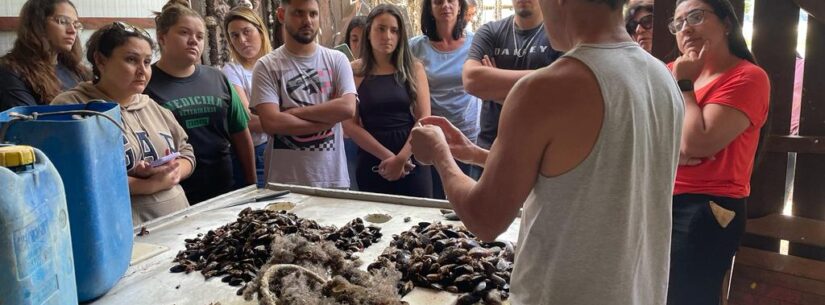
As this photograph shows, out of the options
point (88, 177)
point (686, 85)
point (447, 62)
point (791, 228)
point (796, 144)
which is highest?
point (447, 62)

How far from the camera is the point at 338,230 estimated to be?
2.45 m

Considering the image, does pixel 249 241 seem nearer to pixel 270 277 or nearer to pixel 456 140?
pixel 270 277

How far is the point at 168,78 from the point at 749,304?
3651 millimetres

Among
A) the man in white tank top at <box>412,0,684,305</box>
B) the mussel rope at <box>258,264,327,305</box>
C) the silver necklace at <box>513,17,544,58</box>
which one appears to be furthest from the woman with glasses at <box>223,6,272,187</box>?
the man in white tank top at <box>412,0,684,305</box>

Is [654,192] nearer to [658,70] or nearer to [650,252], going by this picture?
[650,252]

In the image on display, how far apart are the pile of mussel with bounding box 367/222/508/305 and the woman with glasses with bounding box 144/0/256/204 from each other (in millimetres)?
1619

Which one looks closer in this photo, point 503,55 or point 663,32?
point 663,32

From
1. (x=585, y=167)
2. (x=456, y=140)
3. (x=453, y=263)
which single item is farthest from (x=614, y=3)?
(x=453, y=263)

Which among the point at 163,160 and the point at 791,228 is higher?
the point at 163,160

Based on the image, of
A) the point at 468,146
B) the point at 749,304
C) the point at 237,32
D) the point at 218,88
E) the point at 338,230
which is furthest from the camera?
the point at 237,32

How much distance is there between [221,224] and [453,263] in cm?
125

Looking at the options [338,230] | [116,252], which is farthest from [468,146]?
[116,252]

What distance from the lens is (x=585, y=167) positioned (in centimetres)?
129

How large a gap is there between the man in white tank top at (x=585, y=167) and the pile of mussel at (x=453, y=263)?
407 millimetres
